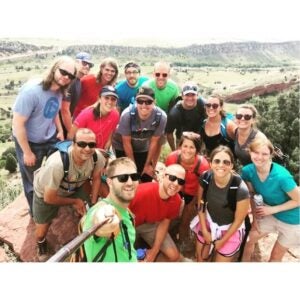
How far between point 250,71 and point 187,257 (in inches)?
59.3

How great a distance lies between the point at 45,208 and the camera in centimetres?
265

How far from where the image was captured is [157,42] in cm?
279

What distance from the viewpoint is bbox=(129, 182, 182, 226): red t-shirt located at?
256 cm

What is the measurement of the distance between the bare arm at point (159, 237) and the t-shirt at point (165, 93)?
3.29ft

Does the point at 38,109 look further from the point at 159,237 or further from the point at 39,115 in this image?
the point at 159,237

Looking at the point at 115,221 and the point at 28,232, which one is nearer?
the point at 115,221

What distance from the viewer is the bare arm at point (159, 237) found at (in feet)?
8.87

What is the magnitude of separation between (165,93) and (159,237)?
46.4 inches

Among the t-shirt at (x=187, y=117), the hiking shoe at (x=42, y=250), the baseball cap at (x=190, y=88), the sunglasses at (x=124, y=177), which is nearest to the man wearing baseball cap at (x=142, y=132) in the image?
the t-shirt at (x=187, y=117)

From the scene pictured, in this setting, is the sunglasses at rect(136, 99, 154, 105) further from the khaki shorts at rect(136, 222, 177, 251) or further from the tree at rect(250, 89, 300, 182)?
the tree at rect(250, 89, 300, 182)

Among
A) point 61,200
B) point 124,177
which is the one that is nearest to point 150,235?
point 61,200

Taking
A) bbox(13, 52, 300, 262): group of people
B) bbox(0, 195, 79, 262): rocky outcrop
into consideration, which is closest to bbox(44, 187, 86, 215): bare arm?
bbox(13, 52, 300, 262): group of people

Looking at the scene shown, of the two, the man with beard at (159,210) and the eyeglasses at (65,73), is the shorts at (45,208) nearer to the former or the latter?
the man with beard at (159,210)
